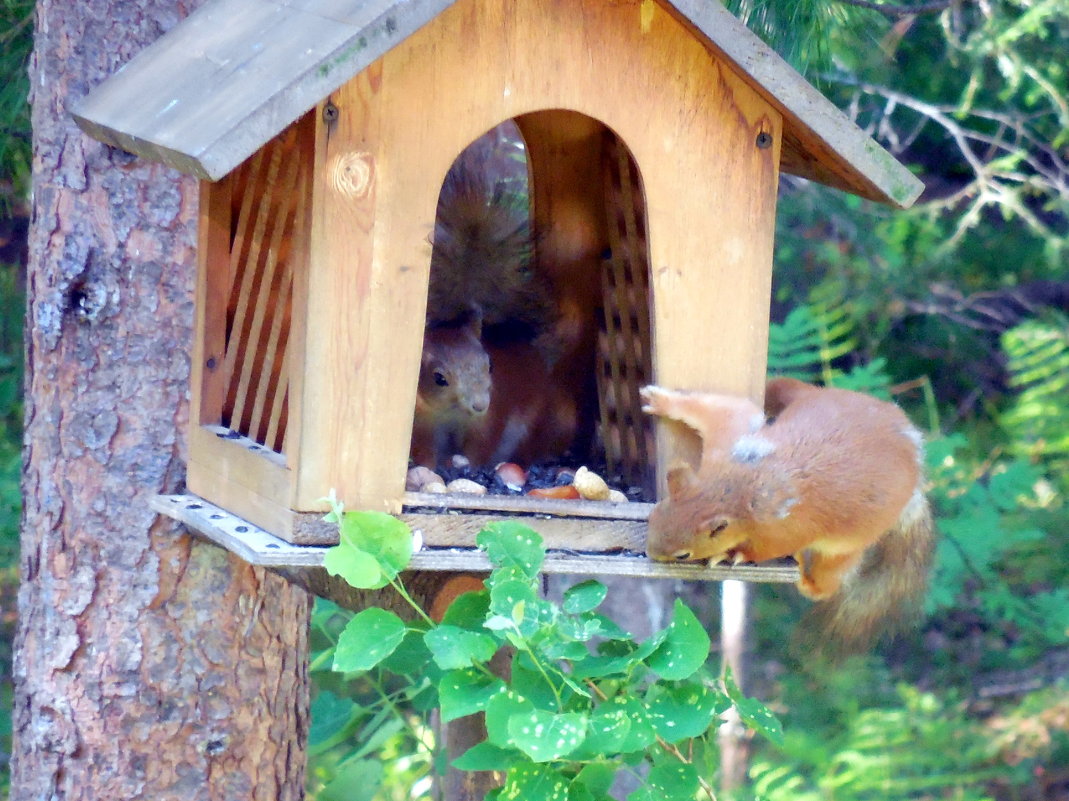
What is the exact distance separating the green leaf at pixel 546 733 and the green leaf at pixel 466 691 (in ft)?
0.28

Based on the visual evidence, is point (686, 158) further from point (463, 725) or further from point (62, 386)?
point (62, 386)

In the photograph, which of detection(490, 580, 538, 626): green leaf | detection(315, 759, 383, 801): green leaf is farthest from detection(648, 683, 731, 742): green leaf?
detection(315, 759, 383, 801): green leaf

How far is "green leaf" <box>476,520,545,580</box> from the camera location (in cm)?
157

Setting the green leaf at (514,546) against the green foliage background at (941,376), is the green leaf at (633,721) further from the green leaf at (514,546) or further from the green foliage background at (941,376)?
the green foliage background at (941,376)

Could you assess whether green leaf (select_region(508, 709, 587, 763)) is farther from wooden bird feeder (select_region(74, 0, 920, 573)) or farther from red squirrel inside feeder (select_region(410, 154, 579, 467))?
red squirrel inside feeder (select_region(410, 154, 579, 467))

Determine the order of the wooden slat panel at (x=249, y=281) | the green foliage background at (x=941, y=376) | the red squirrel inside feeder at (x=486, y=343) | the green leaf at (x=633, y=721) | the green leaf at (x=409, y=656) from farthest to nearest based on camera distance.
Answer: the green foliage background at (x=941, y=376) → the red squirrel inside feeder at (x=486, y=343) → the wooden slat panel at (x=249, y=281) → the green leaf at (x=409, y=656) → the green leaf at (x=633, y=721)

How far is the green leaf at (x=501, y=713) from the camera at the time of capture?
1.46 metres

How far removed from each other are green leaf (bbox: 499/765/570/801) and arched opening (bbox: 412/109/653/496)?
60 cm

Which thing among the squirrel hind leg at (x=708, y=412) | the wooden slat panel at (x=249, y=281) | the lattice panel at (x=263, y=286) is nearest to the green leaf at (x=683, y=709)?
the squirrel hind leg at (x=708, y=412)

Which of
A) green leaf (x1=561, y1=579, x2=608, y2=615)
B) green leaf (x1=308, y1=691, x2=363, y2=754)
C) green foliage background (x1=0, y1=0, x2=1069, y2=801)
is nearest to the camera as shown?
green leaf (x1=561, y1=579, x2=608, y2=615)

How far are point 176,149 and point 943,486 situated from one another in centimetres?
301

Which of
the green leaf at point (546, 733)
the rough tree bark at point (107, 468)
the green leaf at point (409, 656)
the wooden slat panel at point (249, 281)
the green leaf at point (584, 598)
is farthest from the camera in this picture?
the rough tree bark at point (107, 468)

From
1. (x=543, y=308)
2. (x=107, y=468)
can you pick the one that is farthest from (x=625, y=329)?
(x=107, y=468)

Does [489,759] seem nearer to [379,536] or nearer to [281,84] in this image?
[379,536]
